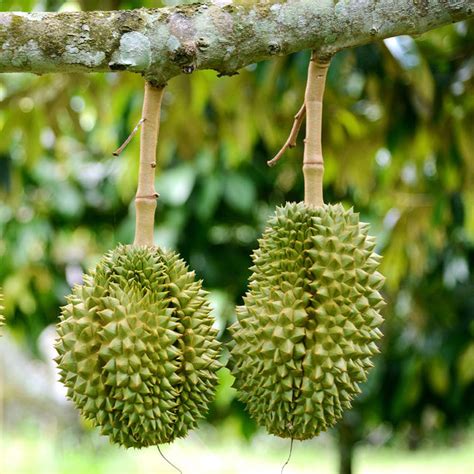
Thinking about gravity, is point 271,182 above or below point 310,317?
above

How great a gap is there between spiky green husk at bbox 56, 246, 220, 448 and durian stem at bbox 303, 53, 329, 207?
0.27 m

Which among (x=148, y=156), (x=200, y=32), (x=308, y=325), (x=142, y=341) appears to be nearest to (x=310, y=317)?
(x=308, y=325)

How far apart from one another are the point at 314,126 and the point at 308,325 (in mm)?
341

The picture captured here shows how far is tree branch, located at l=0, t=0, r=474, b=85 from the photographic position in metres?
1.29

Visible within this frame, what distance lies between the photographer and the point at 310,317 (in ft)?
4.49

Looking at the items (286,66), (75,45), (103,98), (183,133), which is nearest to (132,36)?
(75,45)

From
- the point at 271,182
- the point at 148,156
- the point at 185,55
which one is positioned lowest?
the point at 148,156

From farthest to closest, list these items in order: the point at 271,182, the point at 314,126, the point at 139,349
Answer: the point at 271,182 → the point at 314,126 → the point at 139,349

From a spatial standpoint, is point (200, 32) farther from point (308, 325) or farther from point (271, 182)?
point (271, 182)

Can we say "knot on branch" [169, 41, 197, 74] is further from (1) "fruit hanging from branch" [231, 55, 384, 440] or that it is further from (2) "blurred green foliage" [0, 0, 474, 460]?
(2) "blurred green foliage" [0, 0, 474, 460]

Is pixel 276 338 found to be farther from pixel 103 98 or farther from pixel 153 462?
pixel 153 462

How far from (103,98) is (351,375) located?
231 centimetres

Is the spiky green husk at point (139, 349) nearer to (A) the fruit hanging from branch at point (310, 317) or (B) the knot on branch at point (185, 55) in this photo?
(A) the fruit hanging from branch at point (310, 317)

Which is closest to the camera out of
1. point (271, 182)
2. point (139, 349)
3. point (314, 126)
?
point (139, 349)
